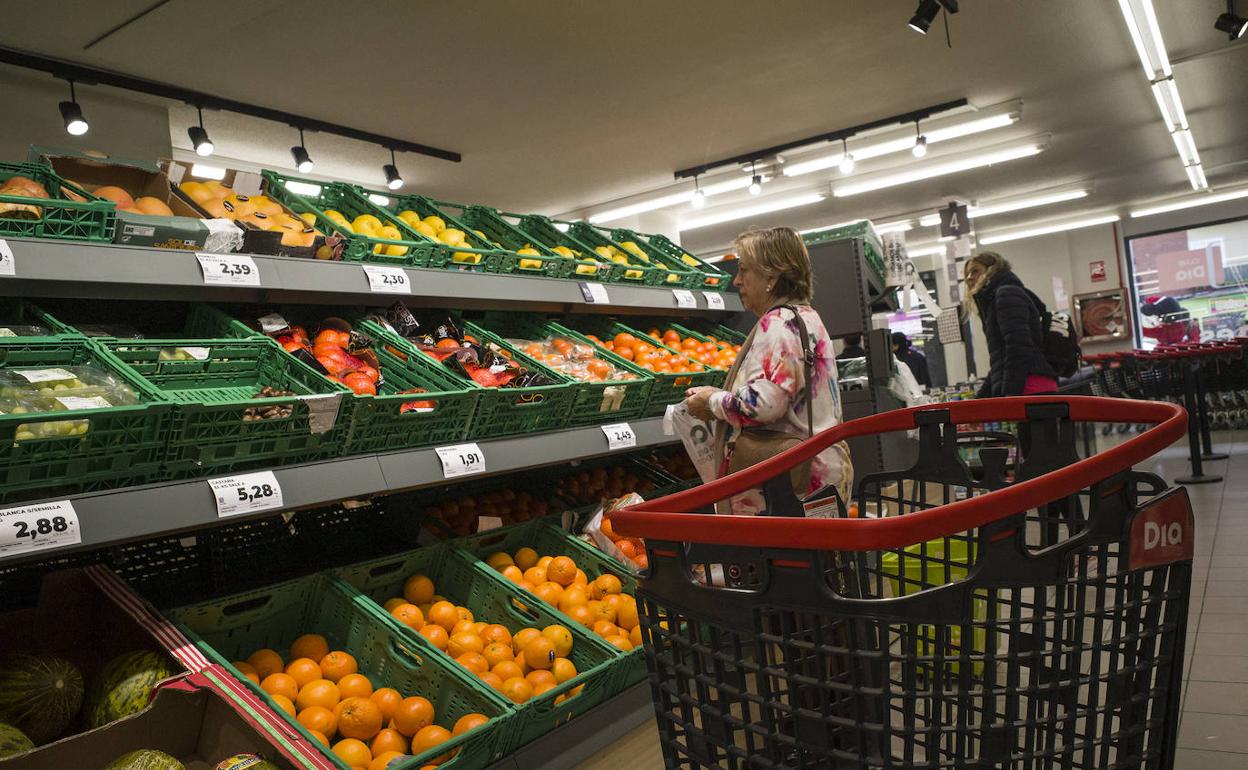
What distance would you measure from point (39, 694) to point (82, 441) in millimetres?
476

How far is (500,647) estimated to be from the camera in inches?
87.6

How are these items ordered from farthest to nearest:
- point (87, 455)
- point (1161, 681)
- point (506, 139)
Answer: point (506, 139), point (87, 455), point (1161, 681)

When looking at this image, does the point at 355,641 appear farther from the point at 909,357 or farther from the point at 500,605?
the point at 909,357

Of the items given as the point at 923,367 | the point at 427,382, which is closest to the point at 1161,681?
the point at 427,382

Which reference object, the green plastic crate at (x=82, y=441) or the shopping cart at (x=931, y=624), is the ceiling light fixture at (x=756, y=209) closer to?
the green plastic crate at (x=82, y=441)

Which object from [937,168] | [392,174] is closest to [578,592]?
[392,174]

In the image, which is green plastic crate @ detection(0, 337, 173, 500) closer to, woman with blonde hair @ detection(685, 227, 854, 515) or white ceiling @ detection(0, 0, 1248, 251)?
woman with blonde hair @ detection(685, 227, 854, 515)

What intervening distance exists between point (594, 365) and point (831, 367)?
0.94 metres

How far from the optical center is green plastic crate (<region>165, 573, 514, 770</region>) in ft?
6.14

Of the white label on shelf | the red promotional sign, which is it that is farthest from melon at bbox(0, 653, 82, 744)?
the red promotional sign

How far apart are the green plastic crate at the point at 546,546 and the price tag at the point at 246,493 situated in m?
0.82

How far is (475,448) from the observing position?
2334mm

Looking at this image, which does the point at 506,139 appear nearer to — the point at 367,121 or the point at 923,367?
the point at 367,121

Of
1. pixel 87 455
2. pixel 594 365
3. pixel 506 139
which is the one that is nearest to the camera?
pixel 87 455
